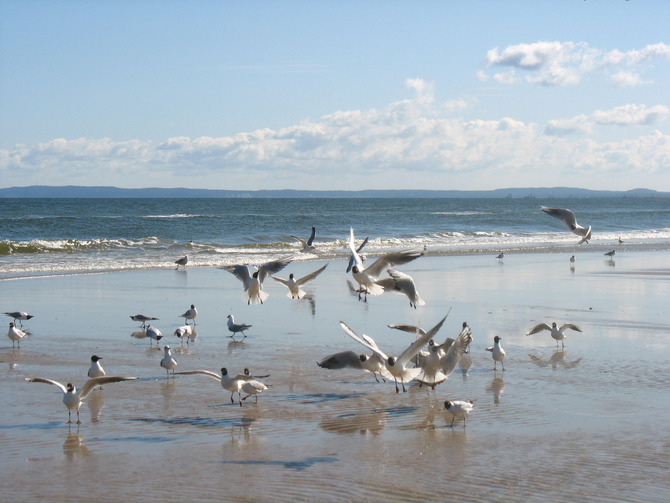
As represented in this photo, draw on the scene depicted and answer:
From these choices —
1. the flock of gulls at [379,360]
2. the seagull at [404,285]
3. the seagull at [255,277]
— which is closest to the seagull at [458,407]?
the flock of gulls at [379,360]

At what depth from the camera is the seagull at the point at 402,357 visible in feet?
29.1

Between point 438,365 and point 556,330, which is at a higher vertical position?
point 556,330

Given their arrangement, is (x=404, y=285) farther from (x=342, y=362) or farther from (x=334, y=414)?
(x=334, y=414)

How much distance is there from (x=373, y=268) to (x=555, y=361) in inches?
116

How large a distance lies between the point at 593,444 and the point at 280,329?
23.3 ft

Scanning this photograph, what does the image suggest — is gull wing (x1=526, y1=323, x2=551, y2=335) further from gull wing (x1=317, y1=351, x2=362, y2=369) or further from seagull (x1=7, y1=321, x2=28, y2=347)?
seagull (x1=7, y1=321, x2=28, y2=347)

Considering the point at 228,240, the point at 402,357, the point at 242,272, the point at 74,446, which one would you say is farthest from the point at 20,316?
the point at 228,240

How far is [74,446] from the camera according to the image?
7242 millimetres

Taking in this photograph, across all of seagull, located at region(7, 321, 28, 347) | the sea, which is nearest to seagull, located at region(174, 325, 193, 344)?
seagull, located at region(7, 321, 28, 347)

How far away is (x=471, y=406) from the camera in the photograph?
8.05 metres

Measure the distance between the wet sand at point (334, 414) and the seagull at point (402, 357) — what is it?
278 mm

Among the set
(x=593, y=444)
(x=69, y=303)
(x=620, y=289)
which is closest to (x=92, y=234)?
(x=69, y=303)

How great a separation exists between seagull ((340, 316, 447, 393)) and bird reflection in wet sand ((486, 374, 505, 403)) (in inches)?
36.1

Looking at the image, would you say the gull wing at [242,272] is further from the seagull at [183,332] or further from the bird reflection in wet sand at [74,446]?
the bird reflection in wet sand at [74,446]
